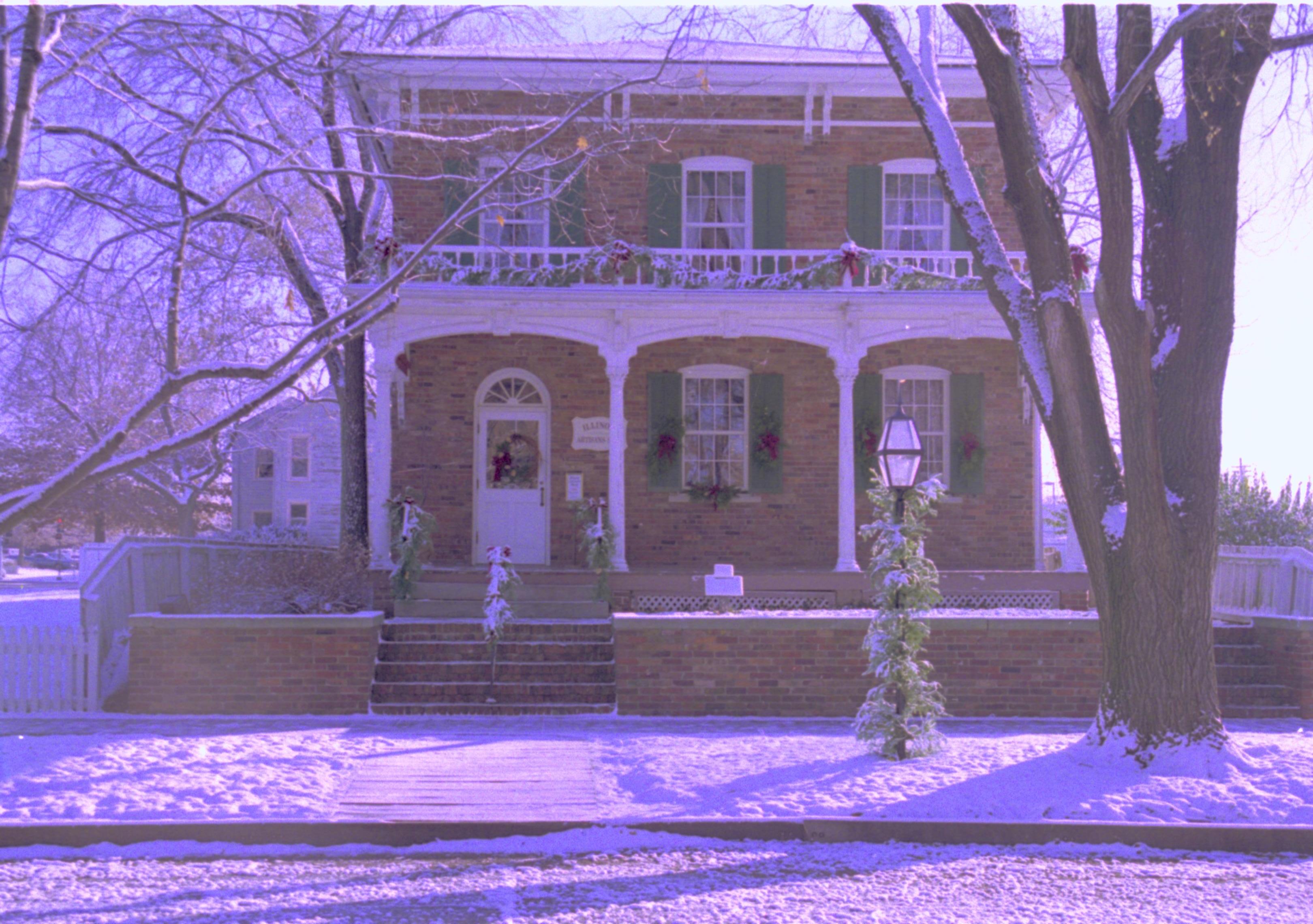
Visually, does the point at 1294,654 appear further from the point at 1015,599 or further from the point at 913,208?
the point at 913,208

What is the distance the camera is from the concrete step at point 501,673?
424 inches

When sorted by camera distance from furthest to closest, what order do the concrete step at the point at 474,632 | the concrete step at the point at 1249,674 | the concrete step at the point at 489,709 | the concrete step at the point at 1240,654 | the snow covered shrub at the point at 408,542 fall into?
the snow covered shrub at the point at 408,542
the concrete step at the point at 474,632
the concrete step at the point at 1240,654
the concrete step at the point at 1249,674
the concrete step at the point at 489,709

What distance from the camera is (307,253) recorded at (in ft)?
58.4

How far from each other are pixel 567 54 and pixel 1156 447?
10811 millimetres

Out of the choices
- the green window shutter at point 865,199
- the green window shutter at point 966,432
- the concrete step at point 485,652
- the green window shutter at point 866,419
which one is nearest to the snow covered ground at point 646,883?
the concrete step at point 485,652

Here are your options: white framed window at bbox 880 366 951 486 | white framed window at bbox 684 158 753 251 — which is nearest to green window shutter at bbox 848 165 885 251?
white framed window at bbox 684 158 753 251

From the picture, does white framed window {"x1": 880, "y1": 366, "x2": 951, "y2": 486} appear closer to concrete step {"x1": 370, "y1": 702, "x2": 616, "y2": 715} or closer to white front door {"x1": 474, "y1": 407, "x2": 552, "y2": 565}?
white front door {"x1": 474, "y1": 407, "x2": 552, "y2": 565}

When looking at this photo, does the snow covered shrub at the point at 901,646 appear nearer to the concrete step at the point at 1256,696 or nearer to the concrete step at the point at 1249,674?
the concrete step at the point at 1256,696

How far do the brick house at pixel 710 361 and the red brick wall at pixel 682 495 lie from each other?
29 millimetres

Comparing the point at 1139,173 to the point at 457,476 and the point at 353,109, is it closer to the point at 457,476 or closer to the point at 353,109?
the point at 457,476

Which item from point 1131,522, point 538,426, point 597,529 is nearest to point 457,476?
point 538,426

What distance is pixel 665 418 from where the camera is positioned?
15.0m

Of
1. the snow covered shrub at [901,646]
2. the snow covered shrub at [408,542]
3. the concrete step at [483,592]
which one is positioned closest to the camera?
the snow covered shrub at [901,646]

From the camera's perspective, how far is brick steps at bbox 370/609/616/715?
10391mm
